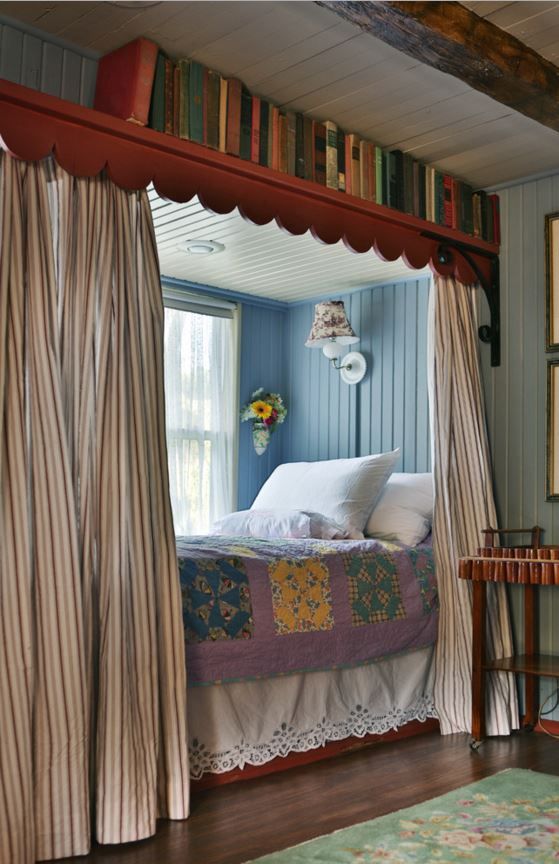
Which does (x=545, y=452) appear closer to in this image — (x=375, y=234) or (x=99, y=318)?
(x=375, y=234)

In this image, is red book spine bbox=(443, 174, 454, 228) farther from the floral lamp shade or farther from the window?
the window

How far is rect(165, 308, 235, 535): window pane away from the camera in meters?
5.38

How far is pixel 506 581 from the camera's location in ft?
11.7

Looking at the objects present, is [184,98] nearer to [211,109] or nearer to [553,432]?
[211,109]

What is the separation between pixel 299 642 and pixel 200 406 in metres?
2.39

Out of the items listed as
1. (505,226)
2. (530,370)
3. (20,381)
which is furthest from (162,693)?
(505,226)

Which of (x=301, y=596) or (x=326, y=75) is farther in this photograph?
(x=301, y=596)

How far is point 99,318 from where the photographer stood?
2.80 metres

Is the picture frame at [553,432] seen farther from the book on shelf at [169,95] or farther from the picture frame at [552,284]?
the book on shelf at [169,95]

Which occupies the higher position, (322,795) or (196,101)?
(196,101)

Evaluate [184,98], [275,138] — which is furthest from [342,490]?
[184,98]

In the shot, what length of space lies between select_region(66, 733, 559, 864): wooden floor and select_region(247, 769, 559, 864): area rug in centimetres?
9

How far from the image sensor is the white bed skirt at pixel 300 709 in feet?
10.3

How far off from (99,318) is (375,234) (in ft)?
4.60
